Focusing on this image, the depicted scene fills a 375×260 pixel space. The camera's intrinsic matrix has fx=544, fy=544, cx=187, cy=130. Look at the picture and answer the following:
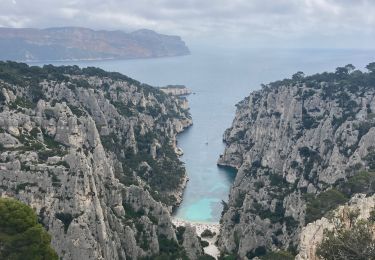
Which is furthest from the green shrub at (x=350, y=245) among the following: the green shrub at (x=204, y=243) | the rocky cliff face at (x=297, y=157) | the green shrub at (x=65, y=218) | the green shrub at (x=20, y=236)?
the green shrub at (x=204, y=243)

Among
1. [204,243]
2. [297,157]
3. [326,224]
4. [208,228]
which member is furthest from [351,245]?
[208,228]

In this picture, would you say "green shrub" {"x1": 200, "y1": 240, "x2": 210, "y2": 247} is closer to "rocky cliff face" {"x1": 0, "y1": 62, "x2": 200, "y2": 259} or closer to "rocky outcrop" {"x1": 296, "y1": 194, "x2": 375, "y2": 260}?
"rocky cliff face" {"x1": 0, "y1": 62, "x2": 200, "y2": 259}

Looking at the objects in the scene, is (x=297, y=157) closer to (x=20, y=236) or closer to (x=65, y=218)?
(x=65, y=218)

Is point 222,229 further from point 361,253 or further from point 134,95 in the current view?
point 134,95

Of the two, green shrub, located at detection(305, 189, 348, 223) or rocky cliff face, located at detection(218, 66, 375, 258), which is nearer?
green shrub, located at detection(305, 189, 348, 223)

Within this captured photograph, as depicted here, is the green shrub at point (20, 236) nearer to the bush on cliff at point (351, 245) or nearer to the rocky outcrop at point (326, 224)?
the rocky outcrop at point (326, 224)

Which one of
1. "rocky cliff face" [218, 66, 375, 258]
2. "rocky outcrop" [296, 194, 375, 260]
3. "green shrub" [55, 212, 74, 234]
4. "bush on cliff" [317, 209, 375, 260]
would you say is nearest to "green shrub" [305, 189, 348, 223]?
"rocky cliff face" [218, 66, 375, 258]
